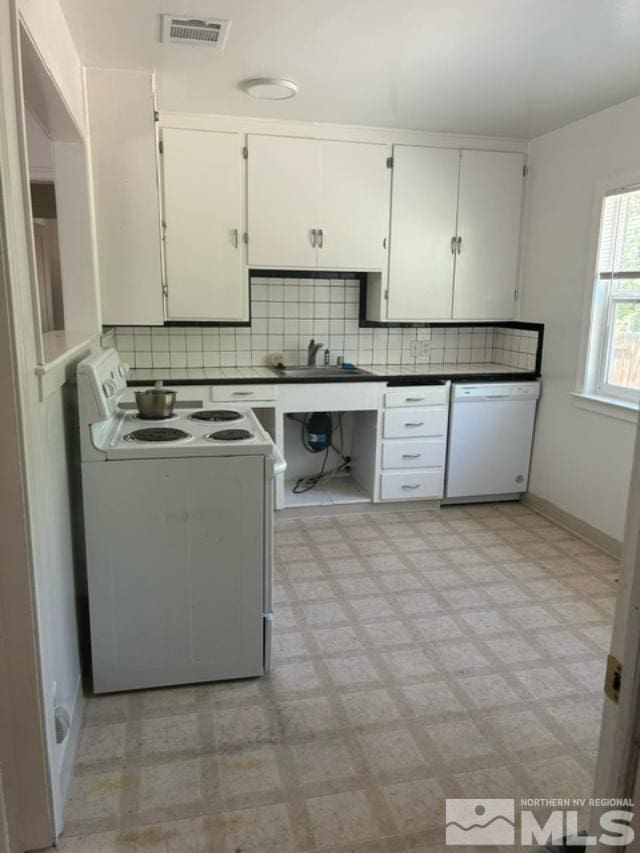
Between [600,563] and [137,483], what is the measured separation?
102 inches

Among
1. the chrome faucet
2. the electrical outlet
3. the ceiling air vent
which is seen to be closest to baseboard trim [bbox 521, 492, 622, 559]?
the electrical outlet

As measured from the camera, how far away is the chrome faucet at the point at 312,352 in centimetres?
426

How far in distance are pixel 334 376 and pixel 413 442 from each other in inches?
Answer: 27.1

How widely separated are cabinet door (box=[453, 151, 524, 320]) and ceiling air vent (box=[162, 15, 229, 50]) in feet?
6.69

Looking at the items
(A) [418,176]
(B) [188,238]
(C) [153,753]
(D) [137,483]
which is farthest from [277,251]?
(C) [153,753]

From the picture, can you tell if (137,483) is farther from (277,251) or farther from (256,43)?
(277,251)

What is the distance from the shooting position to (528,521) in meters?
4.02

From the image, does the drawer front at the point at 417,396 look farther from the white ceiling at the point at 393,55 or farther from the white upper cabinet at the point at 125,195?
the white ceiling at the point at 393,55

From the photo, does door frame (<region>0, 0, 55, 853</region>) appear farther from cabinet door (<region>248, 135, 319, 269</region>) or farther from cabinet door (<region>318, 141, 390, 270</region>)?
cabinet door (<region>318, 141, 390, 270</region>)

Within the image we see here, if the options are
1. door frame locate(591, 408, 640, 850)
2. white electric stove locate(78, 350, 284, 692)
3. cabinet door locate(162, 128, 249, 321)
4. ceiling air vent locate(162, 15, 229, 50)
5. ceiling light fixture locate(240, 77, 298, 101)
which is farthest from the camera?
cabinet door locate(162, 128, 249, 321)

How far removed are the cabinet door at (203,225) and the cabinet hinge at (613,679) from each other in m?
3.36

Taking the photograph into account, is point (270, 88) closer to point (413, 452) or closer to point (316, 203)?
point (316, 203)

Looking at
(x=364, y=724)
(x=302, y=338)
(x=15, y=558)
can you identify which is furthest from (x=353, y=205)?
(x=15, y=558)

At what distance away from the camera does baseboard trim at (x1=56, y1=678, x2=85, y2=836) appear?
1683 mm
